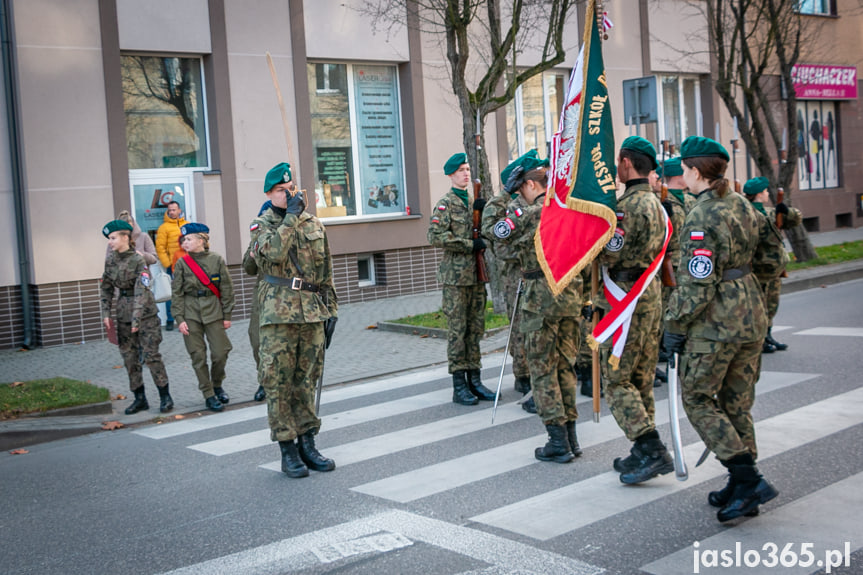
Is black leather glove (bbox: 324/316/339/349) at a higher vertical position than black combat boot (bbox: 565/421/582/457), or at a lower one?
higher

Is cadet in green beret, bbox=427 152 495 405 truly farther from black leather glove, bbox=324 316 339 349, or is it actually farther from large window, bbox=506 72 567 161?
large window, bbox=506 72 567 161

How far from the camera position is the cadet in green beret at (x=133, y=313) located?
9.05 m

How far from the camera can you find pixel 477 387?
8.65 m

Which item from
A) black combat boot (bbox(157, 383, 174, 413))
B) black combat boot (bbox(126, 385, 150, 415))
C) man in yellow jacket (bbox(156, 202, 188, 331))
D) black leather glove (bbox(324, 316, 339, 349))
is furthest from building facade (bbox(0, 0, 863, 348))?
black leather glove (bbox(324, 316, 339, 349))

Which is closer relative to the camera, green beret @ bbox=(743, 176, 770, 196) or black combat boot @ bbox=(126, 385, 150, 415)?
black combat boot @ bbox=(126, 385, 150, 415)

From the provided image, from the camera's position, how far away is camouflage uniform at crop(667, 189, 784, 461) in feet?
16.1

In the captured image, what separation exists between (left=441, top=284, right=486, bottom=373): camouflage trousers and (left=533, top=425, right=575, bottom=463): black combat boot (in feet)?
7.25

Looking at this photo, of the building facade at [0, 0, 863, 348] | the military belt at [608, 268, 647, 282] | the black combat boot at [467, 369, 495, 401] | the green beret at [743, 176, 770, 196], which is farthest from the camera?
the building facade at [0, 0, 863, 348]

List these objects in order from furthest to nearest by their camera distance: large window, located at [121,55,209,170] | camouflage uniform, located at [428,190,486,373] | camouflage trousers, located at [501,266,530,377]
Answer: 1. large window, located at [121,55,209,170]
2. camouflage uniform, located at [428,190,486,373]
3. camouflage trousers, located at [501,266,530,377]

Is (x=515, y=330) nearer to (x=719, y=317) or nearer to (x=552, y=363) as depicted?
(x=552, y=363)

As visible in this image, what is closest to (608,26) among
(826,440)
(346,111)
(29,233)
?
(826,440)

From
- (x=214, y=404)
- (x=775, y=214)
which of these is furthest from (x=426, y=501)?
(x=775, y=214)

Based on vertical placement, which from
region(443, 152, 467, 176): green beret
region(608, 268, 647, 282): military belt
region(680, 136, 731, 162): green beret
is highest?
region(443, 152, 467, 176): green beret

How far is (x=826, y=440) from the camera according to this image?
6441 mm
